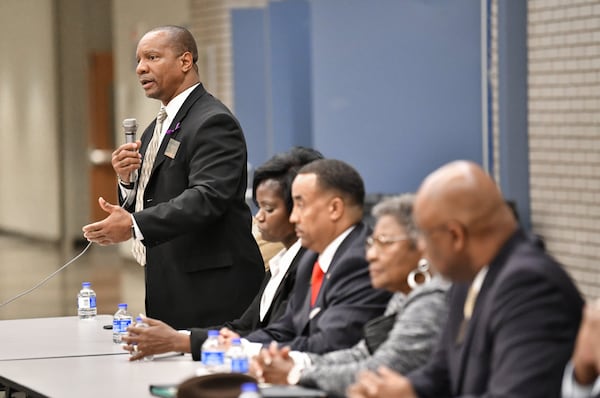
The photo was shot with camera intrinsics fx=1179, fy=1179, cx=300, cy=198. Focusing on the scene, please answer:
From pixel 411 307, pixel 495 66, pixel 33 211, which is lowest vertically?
pixel 33 211

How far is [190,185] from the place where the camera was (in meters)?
4.65

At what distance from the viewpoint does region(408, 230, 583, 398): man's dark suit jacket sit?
2.47 meters

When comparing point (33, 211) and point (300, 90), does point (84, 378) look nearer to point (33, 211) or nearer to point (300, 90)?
point (300, 90)

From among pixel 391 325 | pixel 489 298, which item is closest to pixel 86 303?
pixel 391 325

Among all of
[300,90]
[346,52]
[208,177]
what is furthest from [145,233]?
[300,90]

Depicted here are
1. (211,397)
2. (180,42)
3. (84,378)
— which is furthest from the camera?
(180,42)

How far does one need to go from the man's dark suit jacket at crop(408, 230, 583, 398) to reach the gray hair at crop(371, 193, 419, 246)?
551mm

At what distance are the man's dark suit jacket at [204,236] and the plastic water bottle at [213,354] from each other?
97cm

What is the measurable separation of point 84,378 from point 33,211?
13.5 m

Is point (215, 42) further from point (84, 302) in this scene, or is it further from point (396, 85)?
point (84, 302)

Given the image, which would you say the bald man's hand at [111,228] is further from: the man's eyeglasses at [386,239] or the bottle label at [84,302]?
the man's eyeglasses at [386,239]

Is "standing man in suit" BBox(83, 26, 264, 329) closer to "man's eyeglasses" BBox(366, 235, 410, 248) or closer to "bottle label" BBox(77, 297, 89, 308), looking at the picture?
"bottle label" BBox(77, 297, 89, 308)

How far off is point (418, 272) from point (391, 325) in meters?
0.17

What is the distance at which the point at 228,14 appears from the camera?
11977mm
